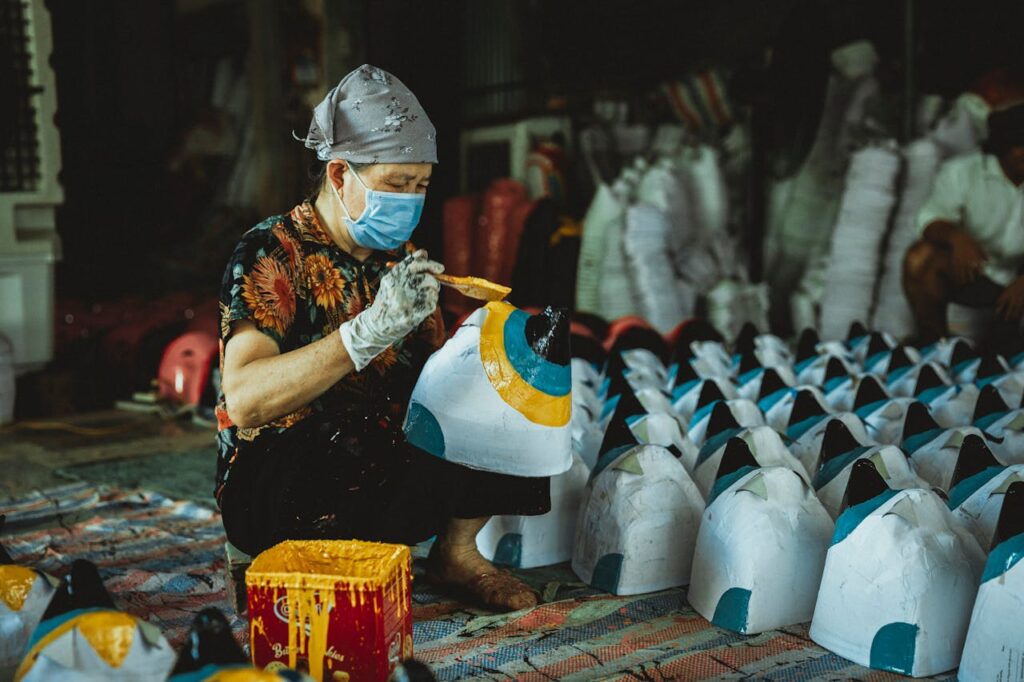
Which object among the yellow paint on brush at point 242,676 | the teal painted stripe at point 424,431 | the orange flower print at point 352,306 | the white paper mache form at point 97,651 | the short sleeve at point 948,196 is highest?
the short sleeve at point 948,196

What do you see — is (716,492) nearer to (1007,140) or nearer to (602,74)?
(1007,140)

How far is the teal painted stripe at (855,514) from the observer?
182 centimetres

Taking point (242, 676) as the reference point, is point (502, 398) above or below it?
above

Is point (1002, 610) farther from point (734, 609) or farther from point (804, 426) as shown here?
point (804, 426)

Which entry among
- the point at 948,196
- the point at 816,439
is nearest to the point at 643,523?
the point at 816,439

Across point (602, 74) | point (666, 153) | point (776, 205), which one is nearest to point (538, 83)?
point (602, 74)

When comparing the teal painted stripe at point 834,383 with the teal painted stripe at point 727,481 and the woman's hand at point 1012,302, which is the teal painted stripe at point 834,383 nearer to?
the teal painted stripe at point 727,481

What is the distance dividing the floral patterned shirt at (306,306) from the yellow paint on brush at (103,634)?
28.9 inches

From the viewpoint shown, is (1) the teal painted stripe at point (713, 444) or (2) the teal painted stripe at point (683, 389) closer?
(1) the teal painted stripe at point (713, 444)

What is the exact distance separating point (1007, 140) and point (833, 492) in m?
2.84

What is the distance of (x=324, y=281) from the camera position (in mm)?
2090

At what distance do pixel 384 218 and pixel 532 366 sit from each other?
42cm

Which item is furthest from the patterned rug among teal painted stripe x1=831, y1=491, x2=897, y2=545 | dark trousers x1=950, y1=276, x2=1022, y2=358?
dark trousers x1=950, y1=276, x2=1022, y2=358

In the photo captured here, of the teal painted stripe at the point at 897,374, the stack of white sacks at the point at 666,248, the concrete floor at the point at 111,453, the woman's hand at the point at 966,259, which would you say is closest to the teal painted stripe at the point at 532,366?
the concrete floor at the point at 111,453
